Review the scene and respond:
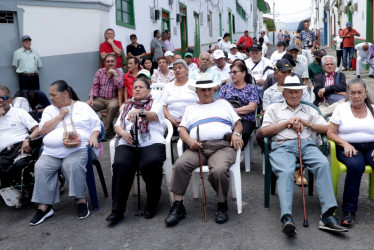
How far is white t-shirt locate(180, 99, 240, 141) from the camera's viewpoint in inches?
168

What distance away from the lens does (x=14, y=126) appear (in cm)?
483

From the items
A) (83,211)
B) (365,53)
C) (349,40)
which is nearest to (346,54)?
(349,40)

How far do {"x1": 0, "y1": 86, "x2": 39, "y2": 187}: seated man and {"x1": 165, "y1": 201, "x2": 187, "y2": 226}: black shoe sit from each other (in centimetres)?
180

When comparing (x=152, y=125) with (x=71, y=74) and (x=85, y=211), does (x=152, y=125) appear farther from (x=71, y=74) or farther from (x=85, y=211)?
(x=71, y=74)

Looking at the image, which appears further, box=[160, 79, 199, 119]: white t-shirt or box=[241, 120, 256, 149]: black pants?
box=[160, 79, 199, 119]: white t-shirt

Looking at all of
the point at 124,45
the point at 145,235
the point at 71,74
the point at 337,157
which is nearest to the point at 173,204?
the point at 145,235

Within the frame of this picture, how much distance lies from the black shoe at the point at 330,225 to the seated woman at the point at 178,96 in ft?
8.35

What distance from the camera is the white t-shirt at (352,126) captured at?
3959 mm

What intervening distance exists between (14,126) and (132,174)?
5.59 ft

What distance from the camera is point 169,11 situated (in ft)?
49.8

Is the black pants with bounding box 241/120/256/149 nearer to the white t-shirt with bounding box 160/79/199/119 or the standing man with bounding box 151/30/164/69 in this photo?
the white t-shirt with bounding box 160/79/199/119

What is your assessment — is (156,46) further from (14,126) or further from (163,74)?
(14,126)

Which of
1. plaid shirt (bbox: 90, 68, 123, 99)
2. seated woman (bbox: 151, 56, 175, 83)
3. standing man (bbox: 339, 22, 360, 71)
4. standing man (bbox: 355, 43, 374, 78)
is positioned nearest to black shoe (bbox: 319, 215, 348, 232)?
seated woman (bbox: 151, 56, 175, 83)

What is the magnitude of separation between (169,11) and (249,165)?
10892 mm
